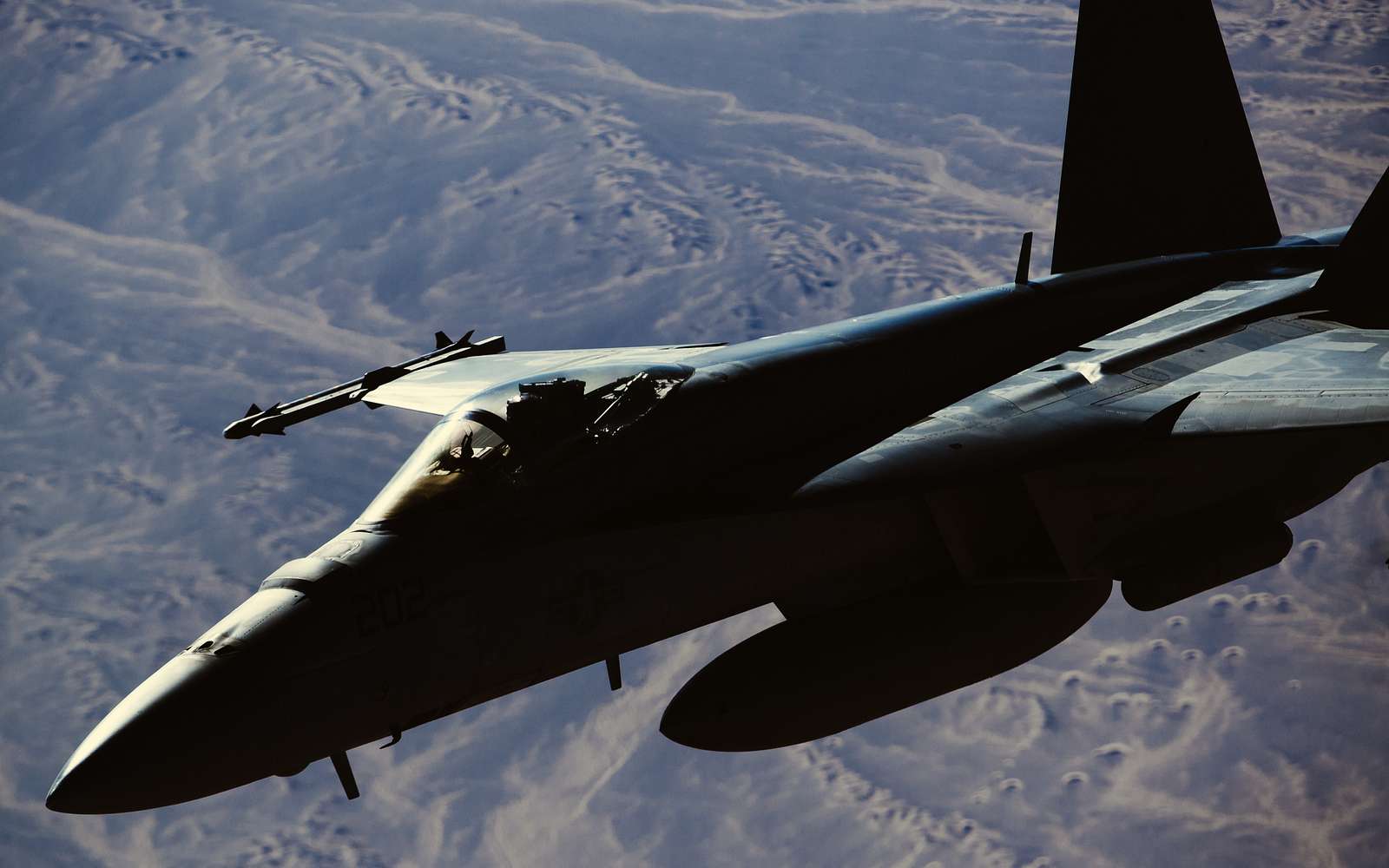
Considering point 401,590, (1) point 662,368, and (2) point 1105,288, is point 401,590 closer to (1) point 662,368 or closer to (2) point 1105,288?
(1) point 662,368

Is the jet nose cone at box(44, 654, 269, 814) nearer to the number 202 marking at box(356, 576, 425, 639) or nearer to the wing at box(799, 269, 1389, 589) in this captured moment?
the number 202 marking at box(356, 576, 425, 639)

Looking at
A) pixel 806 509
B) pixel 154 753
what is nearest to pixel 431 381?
pixel 806 509

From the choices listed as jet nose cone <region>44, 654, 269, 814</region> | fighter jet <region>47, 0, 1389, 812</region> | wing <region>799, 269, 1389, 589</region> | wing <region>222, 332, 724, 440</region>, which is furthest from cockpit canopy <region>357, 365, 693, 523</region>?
wing <region>222, 332, 724, 440</region>

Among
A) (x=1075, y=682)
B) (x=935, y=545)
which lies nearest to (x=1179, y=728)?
(x=1075, y=682)

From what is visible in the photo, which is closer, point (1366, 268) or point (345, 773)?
point (345, 773)

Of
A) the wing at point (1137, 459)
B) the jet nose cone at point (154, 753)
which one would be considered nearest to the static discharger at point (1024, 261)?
the wing at point (1137, 459)

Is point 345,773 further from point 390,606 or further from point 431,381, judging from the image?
point 431,381

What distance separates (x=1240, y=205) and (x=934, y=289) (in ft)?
212

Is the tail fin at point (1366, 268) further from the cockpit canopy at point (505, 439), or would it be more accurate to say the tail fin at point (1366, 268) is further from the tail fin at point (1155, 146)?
the cockpit canopy at point (505, 439)

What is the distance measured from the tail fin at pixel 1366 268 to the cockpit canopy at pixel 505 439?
9.35 m

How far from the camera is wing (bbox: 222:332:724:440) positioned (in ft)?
49.9

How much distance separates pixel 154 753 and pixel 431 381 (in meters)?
8.38

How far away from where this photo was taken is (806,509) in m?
11.2

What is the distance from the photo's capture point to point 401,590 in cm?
930
